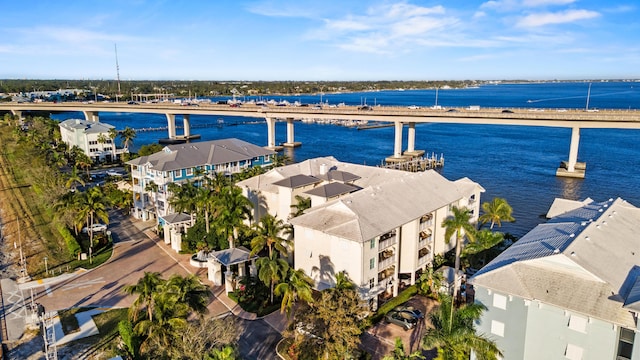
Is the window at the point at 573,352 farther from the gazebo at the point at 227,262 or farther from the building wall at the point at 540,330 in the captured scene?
the gazebo at the point at 227,262

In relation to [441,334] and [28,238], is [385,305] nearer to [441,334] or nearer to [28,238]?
[441,334]

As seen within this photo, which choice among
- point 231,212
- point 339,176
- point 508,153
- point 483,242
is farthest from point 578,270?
point 508,153

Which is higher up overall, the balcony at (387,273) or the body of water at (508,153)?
the balcony at (387,273)

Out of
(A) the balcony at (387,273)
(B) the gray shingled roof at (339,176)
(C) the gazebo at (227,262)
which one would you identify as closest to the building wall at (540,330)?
(A) the balcony at (387,273)

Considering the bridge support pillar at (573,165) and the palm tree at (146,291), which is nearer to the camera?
the palm tree at (146,291)

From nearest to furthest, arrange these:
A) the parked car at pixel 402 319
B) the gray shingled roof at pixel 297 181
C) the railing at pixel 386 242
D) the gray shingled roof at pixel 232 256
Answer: the parked car at pixel 402 319 < the railing at pixel 386 242 < the gray shingled roof at pixel 232 256 < the gray shingled roof at pixel 297 181

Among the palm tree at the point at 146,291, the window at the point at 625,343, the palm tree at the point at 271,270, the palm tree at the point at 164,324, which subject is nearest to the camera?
the window at the point at 625,343

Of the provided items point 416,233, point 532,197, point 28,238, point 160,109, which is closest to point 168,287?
point 416,233
